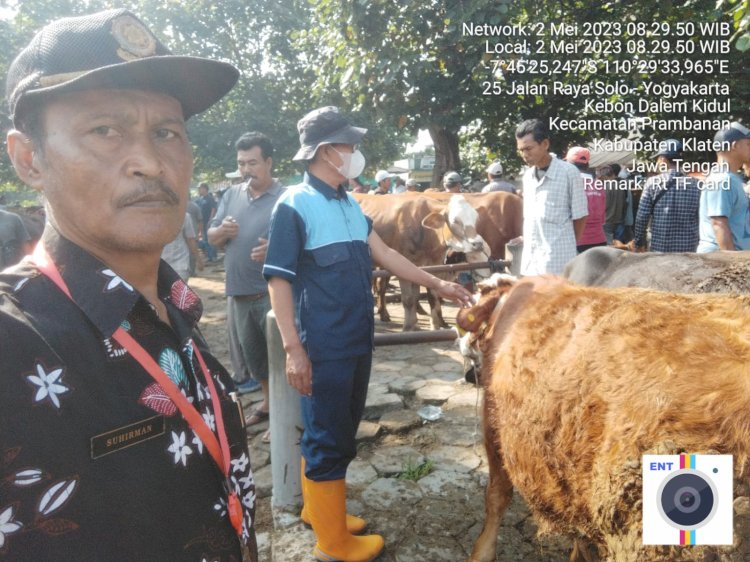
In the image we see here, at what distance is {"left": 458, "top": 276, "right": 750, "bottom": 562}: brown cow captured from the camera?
4.32ft

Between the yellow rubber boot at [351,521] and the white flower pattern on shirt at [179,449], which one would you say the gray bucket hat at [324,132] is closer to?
the yellow rubber boot at [351,521]

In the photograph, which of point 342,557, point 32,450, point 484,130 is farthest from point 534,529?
point 484,130

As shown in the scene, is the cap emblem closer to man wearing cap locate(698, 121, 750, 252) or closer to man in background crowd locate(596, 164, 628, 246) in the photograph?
man wearing cap locate(698, 121, 750, 252)

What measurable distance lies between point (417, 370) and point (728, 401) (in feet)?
14.0

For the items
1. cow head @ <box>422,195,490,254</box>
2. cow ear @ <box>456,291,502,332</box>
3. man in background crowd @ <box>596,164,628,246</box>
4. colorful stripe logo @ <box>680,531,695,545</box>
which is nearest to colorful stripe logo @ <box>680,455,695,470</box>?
colorful stripe logo @ <box>680,531,695,545</box>

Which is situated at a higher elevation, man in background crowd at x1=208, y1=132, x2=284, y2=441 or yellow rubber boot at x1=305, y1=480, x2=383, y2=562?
man in background crowd at x1=208, y1=132, x2=284, y2=441

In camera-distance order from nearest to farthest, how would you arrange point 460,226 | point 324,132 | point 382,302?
1. point 324,132
2. point 460,226
3. point 382,302

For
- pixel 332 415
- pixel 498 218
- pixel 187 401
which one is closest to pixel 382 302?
pixel 498 218

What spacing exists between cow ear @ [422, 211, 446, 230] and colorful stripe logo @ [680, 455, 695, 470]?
5.72 m

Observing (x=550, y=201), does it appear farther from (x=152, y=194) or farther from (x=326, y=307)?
(x=152, y=194)

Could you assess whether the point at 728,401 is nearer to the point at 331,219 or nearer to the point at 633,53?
the point at 331,219

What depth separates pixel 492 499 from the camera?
2.56m

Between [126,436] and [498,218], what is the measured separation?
690cm

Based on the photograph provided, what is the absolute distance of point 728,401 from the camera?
1.27 meters
